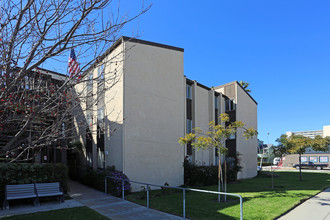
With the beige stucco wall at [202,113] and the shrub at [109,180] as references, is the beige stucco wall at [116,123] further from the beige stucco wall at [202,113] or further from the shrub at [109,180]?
the beige stucco wall at [202,113]

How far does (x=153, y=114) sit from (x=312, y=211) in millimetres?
9758

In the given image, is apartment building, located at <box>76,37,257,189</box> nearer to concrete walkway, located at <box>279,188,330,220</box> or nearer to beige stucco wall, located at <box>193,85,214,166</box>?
beige stucco wall, located at <box>193,85,214,166</box>

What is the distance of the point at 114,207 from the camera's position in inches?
398

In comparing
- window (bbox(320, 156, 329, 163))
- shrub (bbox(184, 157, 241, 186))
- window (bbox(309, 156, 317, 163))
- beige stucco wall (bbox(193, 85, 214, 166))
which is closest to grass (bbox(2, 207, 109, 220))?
shrub (bbox(184, 157, 241, 186))

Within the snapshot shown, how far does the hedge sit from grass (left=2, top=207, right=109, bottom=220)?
2.84 m

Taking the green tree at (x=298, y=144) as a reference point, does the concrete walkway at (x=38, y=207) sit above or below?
below

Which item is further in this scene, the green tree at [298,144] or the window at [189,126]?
the green tree at [298,144]

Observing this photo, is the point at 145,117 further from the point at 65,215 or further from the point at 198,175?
the point at 65,215

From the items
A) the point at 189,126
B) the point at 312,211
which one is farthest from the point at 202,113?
the point at 312,211

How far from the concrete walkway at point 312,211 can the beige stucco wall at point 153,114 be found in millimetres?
8097

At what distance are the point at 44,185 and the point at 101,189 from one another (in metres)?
3.51

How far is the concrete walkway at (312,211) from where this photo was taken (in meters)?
8.34

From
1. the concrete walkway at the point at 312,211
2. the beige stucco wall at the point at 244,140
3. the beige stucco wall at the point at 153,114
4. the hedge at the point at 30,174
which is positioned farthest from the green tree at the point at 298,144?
the hedge at the point at 30,174

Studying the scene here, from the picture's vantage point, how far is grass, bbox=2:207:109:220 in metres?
8.37
